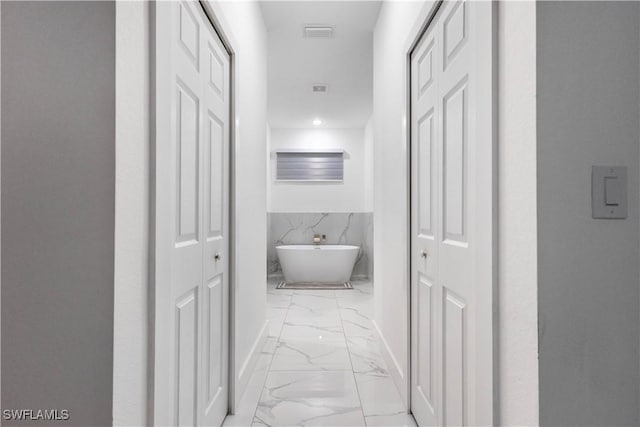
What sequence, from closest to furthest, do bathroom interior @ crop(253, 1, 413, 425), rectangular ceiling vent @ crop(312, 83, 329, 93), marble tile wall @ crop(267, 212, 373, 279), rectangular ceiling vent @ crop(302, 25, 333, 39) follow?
bathroom interior @ crop(253, 1, 413, 425)
rectangular ceiling vent @ crop(302, 25, 333, 39)
rectangular ceiling vent @ crop(312, 83, 329, 93)
marble tile wall @ crop(267, 212, 373, 279)

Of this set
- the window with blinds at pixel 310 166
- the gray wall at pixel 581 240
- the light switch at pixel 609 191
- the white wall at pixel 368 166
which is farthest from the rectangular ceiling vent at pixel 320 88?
the light switch at pixel 609 191

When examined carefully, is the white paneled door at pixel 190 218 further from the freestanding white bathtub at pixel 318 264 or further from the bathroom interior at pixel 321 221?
the freestanding white bathtub at pixel 318 264

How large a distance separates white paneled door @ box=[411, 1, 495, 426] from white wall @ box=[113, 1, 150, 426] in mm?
917

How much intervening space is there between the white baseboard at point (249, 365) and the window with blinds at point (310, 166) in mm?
3781

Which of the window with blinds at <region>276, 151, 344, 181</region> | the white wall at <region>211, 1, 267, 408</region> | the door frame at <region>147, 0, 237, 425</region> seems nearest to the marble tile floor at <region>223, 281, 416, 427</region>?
the white wall at <region>211, 1, 267, 408</region>

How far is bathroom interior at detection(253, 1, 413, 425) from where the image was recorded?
2244 millimetres

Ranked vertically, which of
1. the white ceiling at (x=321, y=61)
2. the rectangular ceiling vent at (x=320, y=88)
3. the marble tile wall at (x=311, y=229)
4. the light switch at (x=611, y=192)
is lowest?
the marble tile wall at (x=311, y=229)

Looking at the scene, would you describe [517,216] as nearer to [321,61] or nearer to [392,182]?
[392,182]

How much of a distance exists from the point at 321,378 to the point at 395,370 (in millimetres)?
473

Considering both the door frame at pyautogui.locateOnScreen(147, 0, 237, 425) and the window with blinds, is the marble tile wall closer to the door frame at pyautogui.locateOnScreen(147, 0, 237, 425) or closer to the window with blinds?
the window with blinds

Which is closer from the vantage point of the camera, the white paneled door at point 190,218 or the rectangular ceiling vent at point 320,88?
the white paneled door at point 190,218

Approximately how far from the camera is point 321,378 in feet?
7.96

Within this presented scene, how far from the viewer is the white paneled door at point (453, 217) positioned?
3.49 feet

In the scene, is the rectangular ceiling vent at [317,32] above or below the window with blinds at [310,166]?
above
